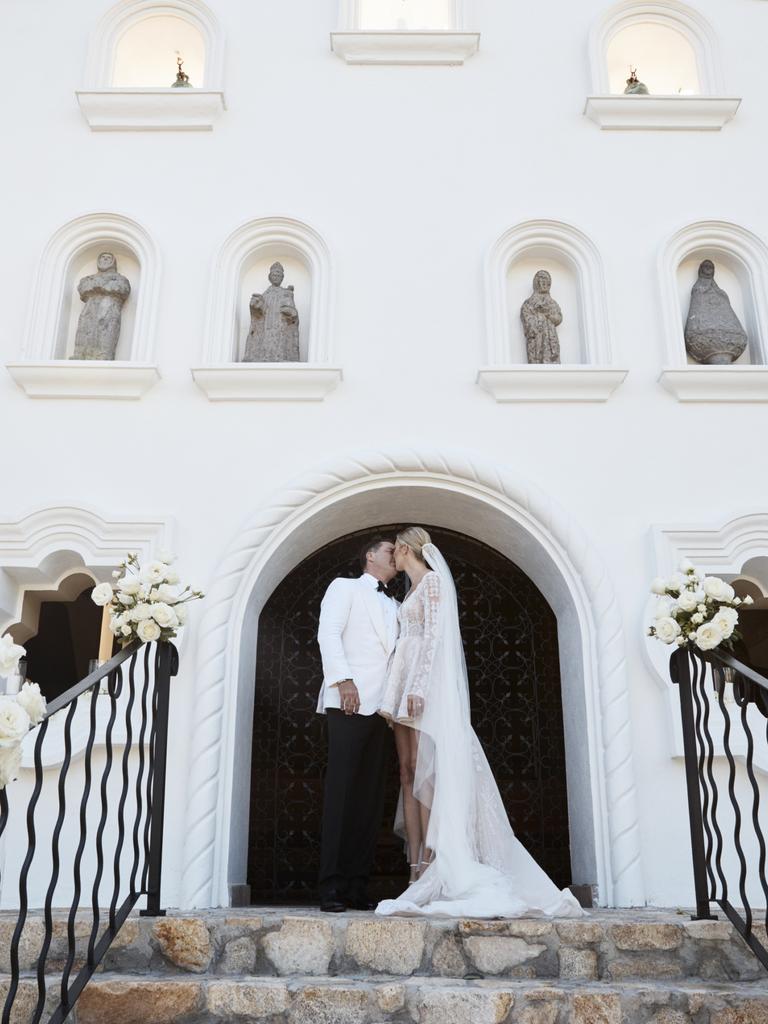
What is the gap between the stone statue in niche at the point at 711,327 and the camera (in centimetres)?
636

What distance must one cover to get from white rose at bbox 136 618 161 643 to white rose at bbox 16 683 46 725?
4.46ft

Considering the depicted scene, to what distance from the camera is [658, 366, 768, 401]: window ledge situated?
6129 millimetres

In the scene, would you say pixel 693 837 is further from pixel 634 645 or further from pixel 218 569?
pixel 218 569

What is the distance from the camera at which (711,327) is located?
641cm

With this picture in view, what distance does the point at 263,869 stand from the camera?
20.7 feet

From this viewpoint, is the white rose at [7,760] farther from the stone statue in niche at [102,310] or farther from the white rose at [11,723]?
the stone statue in niche at [102,310]

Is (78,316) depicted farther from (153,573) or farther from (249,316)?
(153,573)

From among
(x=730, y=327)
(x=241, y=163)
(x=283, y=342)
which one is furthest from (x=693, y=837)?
(x=241, y=163)

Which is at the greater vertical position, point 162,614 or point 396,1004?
point 162,614

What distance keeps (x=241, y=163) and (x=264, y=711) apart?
12.3ft

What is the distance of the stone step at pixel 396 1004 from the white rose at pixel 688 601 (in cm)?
159

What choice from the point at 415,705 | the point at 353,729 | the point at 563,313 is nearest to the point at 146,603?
the point at 353,729

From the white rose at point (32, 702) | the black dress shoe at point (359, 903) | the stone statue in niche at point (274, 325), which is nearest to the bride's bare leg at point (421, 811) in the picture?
the black dress shoe at point (359, 903)

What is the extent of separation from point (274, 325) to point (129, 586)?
2627 mm
